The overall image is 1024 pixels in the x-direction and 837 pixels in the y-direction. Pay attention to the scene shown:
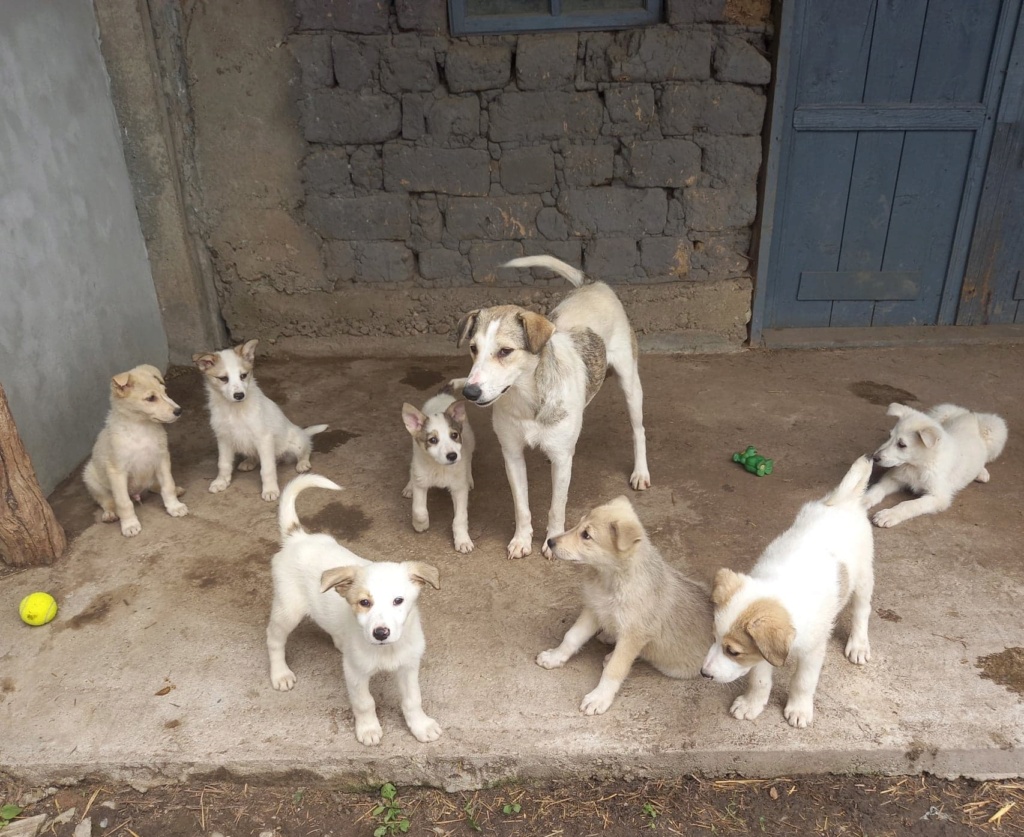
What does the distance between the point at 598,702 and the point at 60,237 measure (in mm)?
4727

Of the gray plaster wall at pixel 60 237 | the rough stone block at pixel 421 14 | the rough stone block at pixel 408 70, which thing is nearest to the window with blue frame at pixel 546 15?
the rough stone block at pixel 421 14

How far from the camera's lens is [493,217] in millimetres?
6172

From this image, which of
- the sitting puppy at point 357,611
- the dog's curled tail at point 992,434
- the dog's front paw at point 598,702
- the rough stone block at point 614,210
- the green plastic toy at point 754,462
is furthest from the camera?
the rough stone block at point 614,210

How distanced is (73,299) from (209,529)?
84.3 inches

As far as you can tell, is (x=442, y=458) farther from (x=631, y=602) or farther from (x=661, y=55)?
(x=661, y=55)

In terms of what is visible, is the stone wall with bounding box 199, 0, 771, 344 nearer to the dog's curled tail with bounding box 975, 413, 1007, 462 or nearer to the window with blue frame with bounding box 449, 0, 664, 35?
the window with blue frame with bounding box 449, 0, 664, 35

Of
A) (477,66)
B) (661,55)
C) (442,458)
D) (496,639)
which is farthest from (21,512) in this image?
(661,55)

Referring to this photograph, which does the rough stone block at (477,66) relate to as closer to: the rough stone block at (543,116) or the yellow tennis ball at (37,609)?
the rough stone block at (543,116)

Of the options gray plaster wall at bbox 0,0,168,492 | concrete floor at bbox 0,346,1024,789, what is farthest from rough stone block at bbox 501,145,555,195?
gray plaster wall at bbox 0,0,168,492

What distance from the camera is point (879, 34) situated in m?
5.75

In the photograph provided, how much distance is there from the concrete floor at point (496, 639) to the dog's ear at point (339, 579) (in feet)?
2.49

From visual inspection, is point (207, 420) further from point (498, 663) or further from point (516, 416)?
point (498, 663)

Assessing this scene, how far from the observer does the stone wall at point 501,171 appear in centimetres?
565

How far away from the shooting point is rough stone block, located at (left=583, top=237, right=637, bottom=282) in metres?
6.24
